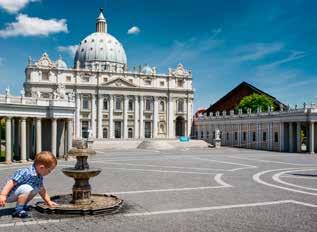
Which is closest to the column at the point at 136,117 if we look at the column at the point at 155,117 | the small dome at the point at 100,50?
the column at the point at 155,117

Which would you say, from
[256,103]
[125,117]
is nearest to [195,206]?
[256,103]

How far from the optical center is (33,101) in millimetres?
46531

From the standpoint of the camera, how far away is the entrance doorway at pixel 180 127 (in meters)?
124

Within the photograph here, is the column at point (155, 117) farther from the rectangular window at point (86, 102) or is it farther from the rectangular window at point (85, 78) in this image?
the rectangular window at point (85, 78)

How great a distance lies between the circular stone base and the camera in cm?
1494

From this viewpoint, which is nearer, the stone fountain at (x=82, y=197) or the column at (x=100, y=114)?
the stone fountain at (x=82, y=197)

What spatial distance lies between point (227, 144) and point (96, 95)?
41.8 meters

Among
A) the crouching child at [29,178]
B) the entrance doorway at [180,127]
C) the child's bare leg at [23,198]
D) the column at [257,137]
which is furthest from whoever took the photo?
the entrance doorway at [180,127]

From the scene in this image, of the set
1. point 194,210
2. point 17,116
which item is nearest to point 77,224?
point 194,210

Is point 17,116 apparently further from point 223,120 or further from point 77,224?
point 223,120

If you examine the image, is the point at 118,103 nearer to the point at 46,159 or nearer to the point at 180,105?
the point at 180,105

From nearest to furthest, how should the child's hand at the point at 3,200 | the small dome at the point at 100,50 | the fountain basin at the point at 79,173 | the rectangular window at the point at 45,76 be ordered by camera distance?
the child's hand at the point at 3,200, the fountain basin at the point at 79,173, the rectangular window at the point at 45,76, the small dome at the point at 100,50

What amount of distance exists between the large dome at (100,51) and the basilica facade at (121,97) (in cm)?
851

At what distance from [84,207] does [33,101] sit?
111 ft
